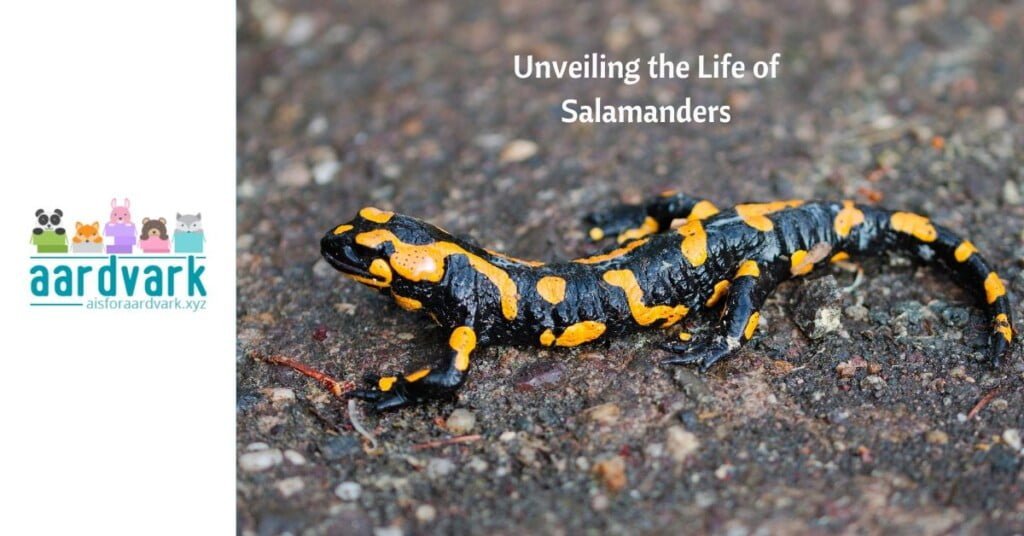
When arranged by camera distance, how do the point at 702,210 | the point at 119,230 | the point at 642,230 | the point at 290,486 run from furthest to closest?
the point at 642,230
the point at 702,210
the point at 119,230
the point at 290,486

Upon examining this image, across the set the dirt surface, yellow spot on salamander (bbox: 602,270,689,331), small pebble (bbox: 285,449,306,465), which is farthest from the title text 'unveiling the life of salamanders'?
small pebble (bbox: 285,449,306,465)

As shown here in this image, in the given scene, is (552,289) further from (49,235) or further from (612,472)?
(49,235)

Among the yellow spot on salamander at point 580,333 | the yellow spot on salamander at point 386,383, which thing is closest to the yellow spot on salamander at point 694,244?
the yellow spot on salamander at point 580,333

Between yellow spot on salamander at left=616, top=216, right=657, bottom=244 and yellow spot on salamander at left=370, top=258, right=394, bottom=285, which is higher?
yellow spot on salamander at left=616, top=216, right=657, bottom=244

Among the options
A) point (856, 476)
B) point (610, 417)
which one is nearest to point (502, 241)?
point (610, 417)

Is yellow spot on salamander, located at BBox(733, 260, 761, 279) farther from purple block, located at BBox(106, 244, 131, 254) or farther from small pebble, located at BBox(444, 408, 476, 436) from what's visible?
purple block, located at BBox(106, 244, 131, 254)

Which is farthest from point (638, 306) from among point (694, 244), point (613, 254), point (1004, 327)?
point (1004, 327)
